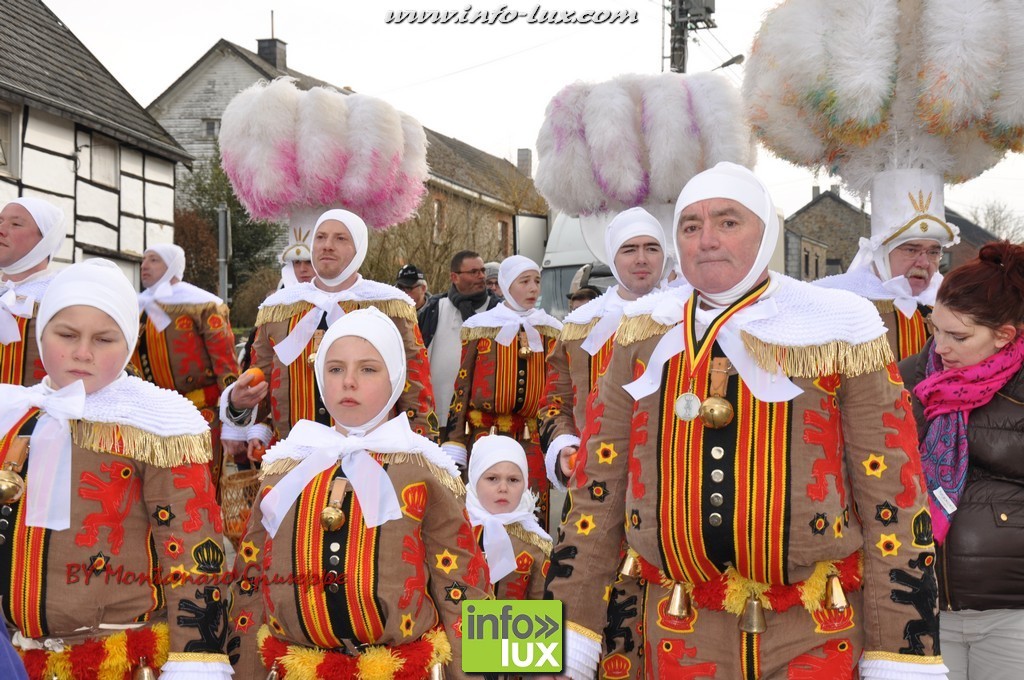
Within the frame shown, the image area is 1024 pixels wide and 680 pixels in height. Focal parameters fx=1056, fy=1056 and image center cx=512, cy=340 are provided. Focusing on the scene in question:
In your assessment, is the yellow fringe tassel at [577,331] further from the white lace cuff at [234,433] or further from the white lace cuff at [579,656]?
the white lace cuff at [579,656]

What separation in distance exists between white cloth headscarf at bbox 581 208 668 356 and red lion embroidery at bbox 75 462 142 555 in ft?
8.73

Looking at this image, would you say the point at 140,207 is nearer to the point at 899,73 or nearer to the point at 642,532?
the point at 899,73

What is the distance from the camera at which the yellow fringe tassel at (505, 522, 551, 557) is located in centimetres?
501

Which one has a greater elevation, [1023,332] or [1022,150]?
[1022,150]

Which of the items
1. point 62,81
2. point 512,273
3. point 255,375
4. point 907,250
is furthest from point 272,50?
point 907,250

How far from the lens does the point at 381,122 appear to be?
6840 mm

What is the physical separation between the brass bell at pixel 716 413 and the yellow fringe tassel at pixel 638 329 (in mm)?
301

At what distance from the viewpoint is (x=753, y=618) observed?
2.54 m

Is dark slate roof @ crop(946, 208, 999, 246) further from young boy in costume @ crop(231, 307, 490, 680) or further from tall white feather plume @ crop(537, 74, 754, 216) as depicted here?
young boy in costume @ crop(231, 307, 490, 680)

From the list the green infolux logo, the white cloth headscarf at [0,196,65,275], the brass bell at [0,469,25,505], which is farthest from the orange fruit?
the green infolux logo

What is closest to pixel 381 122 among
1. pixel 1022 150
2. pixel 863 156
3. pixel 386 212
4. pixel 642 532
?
pixel 386 212

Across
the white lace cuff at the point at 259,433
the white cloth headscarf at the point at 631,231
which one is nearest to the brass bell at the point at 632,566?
the white cloth headscarf at the point at 631,231

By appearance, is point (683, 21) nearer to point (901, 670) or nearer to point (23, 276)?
point (23, 276)

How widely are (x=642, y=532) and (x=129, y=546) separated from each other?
1416 mm
